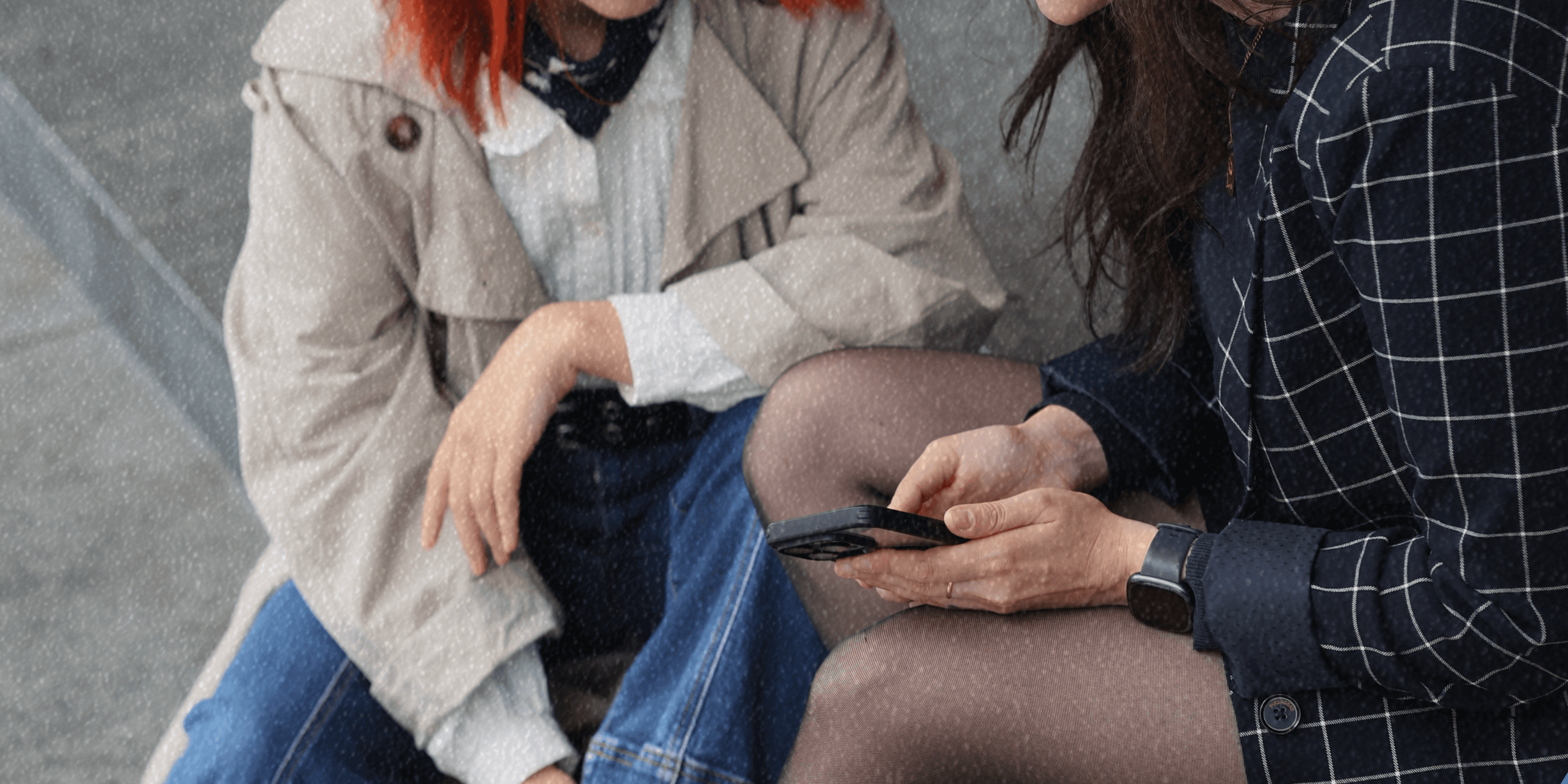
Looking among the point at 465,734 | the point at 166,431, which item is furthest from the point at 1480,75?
the point at 166,431

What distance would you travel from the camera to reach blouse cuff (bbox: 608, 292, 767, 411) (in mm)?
1139

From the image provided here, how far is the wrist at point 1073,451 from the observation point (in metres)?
0.99

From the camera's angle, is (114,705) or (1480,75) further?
(114,705)

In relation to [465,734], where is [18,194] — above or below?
below

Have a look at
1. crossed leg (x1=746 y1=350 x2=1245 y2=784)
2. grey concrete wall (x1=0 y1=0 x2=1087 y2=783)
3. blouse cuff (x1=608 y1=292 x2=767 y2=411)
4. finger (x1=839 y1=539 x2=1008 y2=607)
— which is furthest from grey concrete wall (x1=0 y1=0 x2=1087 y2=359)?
finger (x1=839 y1=539 x2=1008 y2=607)

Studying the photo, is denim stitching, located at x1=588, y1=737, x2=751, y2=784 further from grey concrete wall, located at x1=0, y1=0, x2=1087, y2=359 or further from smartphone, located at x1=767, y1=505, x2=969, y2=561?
grey concrete wall, located at x1=0, y1=0, x2=1087, y2=359

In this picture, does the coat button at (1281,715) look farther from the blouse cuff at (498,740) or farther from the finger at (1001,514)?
the blouse cuff at (498,740)

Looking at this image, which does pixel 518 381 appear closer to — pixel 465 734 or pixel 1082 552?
pixel 465 734

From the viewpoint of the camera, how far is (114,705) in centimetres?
160

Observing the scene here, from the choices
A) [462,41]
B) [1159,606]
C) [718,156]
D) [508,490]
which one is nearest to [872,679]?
[1159,606]

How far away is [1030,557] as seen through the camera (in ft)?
2.76

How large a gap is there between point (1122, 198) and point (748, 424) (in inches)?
16.6

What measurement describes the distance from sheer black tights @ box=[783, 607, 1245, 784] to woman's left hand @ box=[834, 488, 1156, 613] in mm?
21

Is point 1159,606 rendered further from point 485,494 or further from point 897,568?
point 485,494
